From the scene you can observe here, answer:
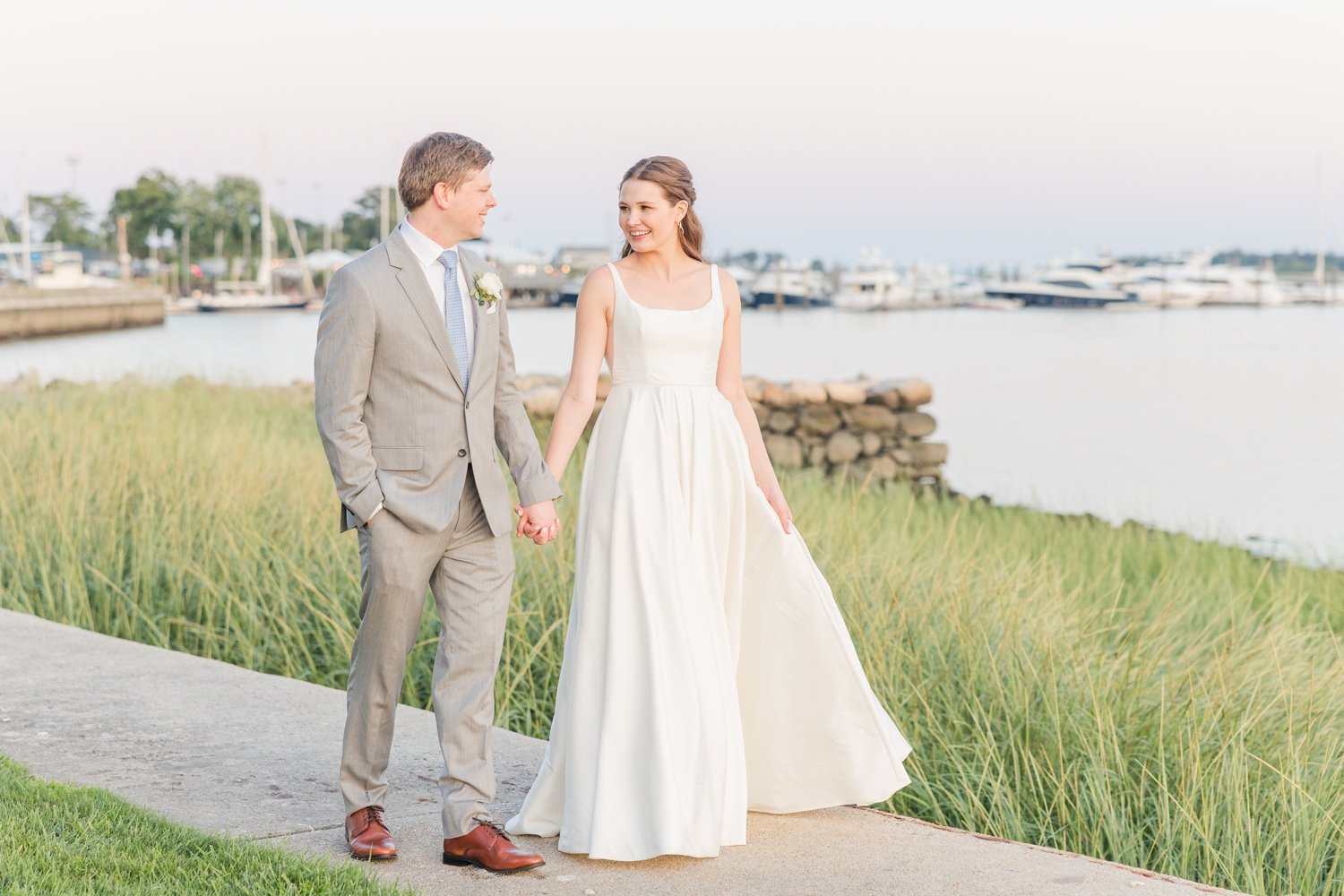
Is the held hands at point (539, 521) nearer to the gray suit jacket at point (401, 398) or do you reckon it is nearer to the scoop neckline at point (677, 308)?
the gray suit jacket at point (401, 398)

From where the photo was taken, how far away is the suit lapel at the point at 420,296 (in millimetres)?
3578

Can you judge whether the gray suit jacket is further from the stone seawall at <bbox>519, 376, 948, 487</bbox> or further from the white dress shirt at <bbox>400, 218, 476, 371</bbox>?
the stone seawall at <bbox>519, 376, 948, 487</bbox>

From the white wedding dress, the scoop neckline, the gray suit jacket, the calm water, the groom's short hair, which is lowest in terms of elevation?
the calm water

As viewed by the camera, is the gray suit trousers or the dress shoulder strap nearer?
the gray suit trousers

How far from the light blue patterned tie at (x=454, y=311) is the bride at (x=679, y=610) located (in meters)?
0.38

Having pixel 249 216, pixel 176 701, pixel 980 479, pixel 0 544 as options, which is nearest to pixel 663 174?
pixel 176 701

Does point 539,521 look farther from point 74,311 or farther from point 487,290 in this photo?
point 74,311

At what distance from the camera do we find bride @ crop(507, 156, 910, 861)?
12.7 ft

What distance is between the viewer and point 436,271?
3686mm

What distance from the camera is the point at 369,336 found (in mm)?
3523

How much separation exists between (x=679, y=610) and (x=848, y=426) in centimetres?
1313

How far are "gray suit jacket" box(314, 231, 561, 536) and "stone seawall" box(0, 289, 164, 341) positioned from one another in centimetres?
5476

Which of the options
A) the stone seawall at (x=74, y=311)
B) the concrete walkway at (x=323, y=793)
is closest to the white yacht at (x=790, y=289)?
the stone seawall at (x=74, y=311)

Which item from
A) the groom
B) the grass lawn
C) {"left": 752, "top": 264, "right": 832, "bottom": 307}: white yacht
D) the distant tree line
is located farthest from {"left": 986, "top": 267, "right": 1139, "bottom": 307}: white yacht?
the grass lawn
